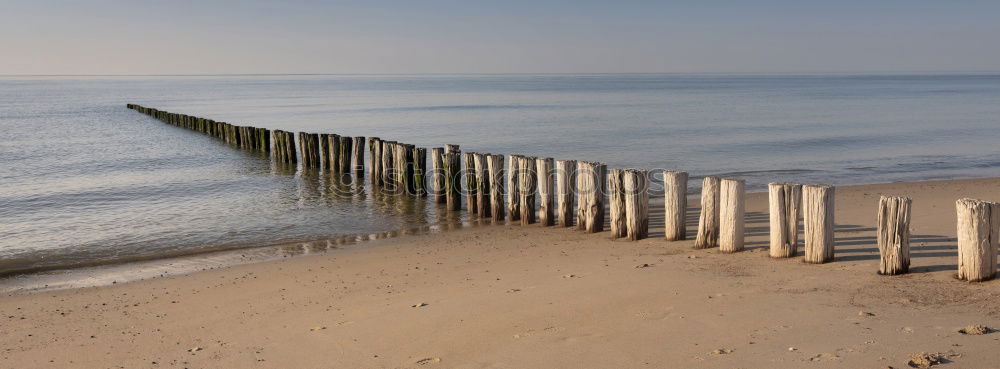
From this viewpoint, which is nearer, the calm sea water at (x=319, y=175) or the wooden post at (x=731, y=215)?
the wooden post at (x=731, y=215)

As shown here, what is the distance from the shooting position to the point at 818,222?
7422 millimetres

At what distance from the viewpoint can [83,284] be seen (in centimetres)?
862

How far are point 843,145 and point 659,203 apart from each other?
1389cm

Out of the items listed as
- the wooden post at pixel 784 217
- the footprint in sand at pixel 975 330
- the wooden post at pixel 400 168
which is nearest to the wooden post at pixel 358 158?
the wooden post at pixel 400 168

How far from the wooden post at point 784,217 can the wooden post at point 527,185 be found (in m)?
3.86

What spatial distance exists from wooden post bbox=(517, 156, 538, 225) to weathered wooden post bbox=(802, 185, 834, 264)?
4225 mm

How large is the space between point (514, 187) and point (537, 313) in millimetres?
5008

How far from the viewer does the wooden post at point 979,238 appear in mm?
6395

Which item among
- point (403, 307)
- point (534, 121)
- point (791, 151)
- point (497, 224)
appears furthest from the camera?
point (534, 121)

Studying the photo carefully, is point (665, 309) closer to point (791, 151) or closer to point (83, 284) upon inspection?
point (83, 284)

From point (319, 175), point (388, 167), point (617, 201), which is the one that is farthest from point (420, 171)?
point (617, 201)

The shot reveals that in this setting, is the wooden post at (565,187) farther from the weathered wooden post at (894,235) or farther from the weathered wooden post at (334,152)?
the weathered wooden post at (334,152)

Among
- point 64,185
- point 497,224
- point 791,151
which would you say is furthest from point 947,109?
point 64,185

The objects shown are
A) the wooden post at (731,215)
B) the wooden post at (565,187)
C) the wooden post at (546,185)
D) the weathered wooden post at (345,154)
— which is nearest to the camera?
the wooden post at (731,215)
